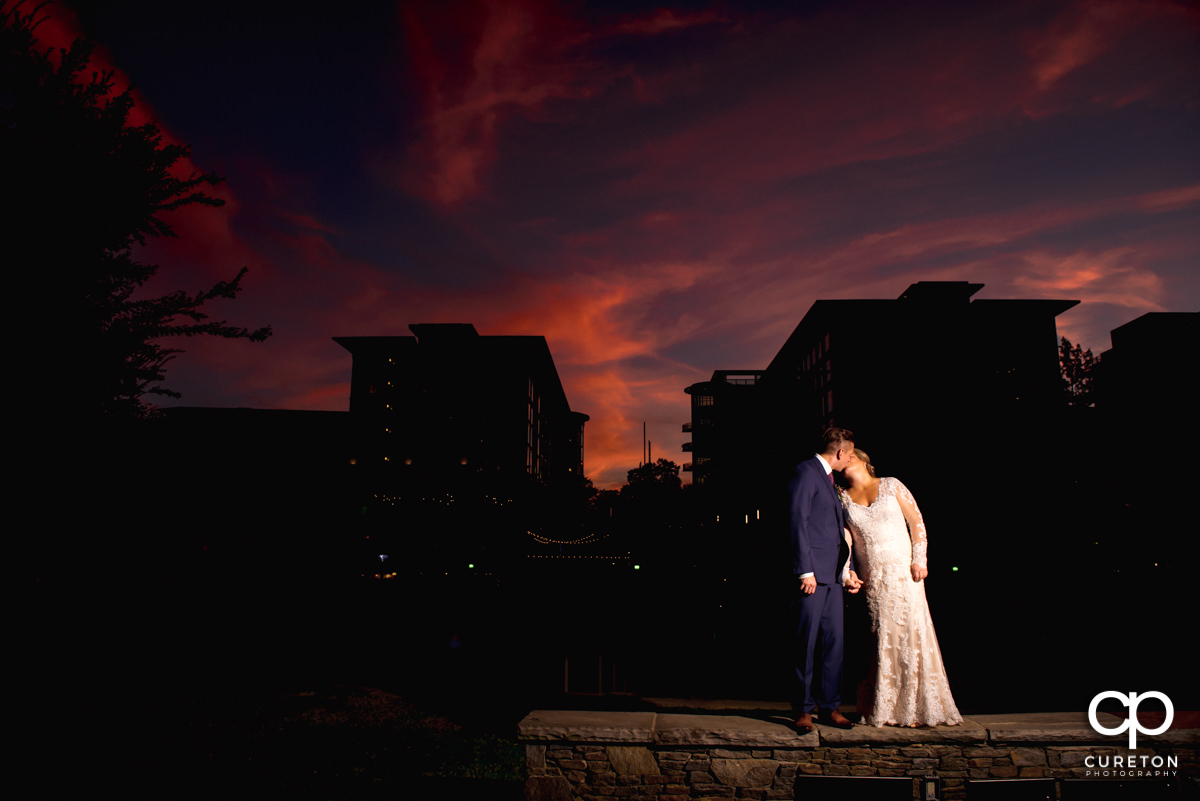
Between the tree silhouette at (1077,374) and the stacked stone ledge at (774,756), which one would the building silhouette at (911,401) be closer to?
the tree silhouette at (1077,374)

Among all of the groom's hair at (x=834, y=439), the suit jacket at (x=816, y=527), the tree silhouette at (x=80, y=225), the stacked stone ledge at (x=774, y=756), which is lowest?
the stacked stone ledge at (x=774, y=756)

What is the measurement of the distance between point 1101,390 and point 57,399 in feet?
48.9

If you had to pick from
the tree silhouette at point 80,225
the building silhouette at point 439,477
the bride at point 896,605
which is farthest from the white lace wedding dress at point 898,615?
the building silhouette at point 439,477

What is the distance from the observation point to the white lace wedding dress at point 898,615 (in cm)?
397

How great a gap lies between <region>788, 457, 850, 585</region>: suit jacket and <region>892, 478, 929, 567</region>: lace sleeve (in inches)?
18.7

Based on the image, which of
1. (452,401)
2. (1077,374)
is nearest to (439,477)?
(452,401)

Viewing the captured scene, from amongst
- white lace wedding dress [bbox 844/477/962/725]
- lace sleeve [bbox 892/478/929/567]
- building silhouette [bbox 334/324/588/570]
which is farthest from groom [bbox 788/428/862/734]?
building silhouette [bbox 334/324/588/570]

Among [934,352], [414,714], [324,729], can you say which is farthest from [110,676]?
[934,352]

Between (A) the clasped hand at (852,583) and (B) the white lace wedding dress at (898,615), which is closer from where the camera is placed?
(B) the white lace wedding dress at (898,615)

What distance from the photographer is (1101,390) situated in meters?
10.7

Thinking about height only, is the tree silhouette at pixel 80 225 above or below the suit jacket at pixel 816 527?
above

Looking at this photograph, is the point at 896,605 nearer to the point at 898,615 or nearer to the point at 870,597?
the point at 898,615

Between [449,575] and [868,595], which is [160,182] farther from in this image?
[449,575]

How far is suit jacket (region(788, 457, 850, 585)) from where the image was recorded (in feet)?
13.3
